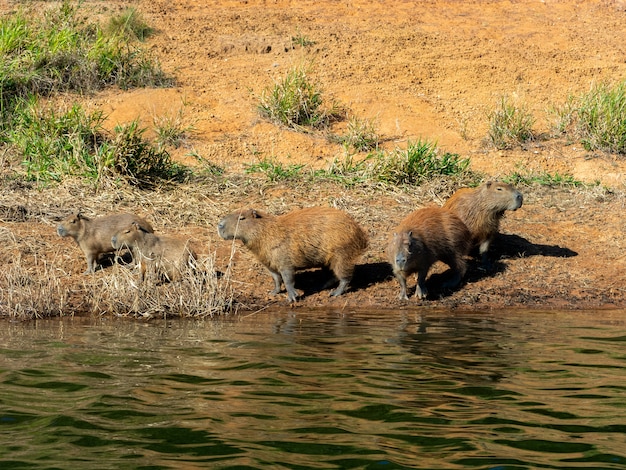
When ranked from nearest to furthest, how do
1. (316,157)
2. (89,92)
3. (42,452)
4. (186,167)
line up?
(42,452)
(186,167)
(316,157)
(89,92)

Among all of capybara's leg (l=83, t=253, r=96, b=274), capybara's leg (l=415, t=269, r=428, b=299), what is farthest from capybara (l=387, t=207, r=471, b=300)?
capybara's leg (l=83, t=253, r=96, b=274)

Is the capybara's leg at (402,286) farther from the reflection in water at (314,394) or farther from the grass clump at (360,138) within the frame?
the grass clump at (360,138)

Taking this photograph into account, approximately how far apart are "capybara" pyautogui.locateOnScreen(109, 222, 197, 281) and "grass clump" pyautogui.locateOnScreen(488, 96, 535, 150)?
6.08m

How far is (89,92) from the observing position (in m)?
14.9

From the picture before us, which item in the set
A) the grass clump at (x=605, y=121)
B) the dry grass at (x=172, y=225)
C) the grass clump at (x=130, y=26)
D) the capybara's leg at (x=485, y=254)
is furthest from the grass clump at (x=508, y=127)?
the grass clump at (x=130, y=26)

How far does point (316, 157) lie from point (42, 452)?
361 inches

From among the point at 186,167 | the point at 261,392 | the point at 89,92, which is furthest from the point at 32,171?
the point at 261,392

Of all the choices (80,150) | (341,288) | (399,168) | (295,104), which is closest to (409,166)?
(399,168)

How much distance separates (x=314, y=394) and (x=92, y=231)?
14.8 feet

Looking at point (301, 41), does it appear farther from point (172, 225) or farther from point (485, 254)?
point (485, 254)

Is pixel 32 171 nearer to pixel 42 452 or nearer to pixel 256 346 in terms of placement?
pixel 256 346

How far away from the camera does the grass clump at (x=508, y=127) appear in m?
14.1

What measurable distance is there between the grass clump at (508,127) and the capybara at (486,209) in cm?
378

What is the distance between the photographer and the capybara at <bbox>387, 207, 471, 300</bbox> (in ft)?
30.3
